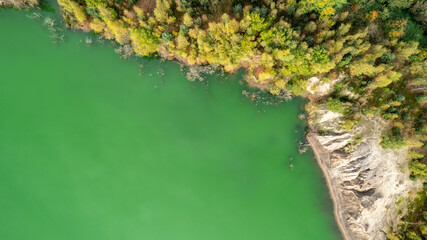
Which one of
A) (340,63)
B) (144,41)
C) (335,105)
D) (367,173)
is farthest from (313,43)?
(144,41)

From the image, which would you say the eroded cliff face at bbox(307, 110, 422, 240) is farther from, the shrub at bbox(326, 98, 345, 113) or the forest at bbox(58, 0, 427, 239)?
the shrub at bbox(326, 98, 345, 113)

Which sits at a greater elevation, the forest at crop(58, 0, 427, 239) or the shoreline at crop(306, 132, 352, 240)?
the forest at crop(58, 0, 427, 239)

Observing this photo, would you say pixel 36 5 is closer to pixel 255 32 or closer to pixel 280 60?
pixel 255 32

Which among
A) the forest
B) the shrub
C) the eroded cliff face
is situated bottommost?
the eroded cliff face

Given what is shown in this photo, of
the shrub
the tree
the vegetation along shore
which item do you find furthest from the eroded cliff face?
the tree

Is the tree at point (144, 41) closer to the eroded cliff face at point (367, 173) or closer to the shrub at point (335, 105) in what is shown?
the eroded cliff face at point (367, 173)

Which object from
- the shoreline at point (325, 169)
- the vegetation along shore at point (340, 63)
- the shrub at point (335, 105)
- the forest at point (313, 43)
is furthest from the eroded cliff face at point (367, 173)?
the shrub at point (335, 105)
